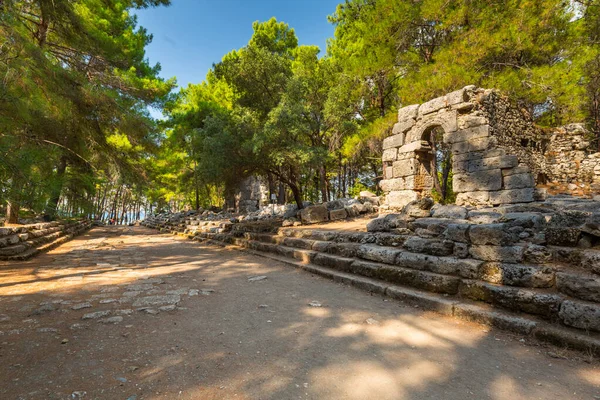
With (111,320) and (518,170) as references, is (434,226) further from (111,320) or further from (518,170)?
(518,170)

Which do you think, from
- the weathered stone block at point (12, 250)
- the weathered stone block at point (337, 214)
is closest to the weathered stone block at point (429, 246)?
the weathered stone block at point (337, 214)

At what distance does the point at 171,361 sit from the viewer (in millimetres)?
2066

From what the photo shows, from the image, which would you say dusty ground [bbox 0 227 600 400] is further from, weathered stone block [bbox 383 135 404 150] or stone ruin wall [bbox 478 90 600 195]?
stone ruin wall [bbox 478 90 600 195]

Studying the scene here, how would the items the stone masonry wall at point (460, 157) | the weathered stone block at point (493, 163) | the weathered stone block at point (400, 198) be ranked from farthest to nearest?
the weathered stone block at point (400, 198), the stone masonry wall at point (460, 157), the weathered stone block at point (493, 163)

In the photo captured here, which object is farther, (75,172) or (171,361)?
(75,172)

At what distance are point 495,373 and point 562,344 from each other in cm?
83

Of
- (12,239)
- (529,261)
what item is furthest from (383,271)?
(12,239)

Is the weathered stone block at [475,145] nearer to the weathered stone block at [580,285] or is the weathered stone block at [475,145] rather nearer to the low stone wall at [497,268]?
the low stone wall at [497,268]

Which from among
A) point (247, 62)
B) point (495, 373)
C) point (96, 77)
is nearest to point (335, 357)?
point (495, 373)

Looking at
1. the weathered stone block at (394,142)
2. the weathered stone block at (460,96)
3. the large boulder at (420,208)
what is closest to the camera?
the large boulder at (420,208)

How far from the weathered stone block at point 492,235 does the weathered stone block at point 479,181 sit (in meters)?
5.21

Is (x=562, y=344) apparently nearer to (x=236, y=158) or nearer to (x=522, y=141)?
(x=522, y=141)

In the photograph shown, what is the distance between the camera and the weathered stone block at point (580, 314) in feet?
7.33

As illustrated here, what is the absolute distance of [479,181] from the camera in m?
8.09
